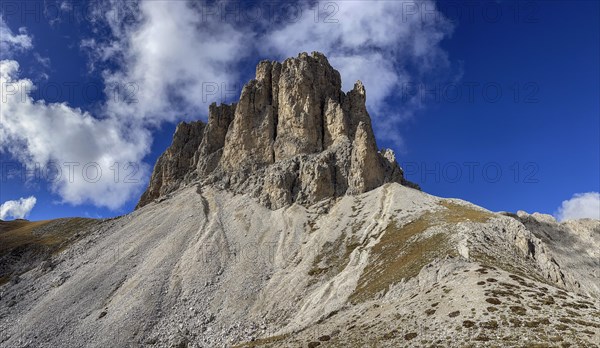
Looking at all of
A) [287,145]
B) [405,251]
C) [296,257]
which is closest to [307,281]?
[296,257]

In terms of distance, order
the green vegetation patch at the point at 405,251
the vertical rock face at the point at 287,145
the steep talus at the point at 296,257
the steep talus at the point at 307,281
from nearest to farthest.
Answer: the steep talus at the point at 307,281 < the steep talus at the point at 296,257 < the green vegetation patch at the point at 405,251 < the vertical rock face at the point at 287,145

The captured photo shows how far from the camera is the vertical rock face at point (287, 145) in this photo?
10344cm

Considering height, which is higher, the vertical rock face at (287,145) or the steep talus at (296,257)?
the vertical rock face at (287,145)

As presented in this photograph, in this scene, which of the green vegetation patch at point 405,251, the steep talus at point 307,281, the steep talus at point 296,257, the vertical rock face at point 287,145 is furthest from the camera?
the vertical rock face at point 287,145

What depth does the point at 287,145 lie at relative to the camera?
4756 inches

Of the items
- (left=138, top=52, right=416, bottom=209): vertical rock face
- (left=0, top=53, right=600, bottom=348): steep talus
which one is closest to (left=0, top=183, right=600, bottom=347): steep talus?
(left=0, top=53, right=600, bottom=348): steep talus

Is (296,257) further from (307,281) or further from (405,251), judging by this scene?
(405,251)

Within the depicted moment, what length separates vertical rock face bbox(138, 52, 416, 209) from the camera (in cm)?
10344

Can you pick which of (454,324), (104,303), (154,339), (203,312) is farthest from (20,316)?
(454,324)

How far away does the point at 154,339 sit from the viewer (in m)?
55.5

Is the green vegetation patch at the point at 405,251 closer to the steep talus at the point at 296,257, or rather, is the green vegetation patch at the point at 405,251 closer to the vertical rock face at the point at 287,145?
the steep talus at the point at 296,257

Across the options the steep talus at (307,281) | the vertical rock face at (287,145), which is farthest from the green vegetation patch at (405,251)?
the vertical rock face at (287,145)

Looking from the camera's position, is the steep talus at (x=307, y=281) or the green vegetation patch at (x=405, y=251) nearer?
the steep talus at (x=307, y=281)

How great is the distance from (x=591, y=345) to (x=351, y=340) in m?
17.5
